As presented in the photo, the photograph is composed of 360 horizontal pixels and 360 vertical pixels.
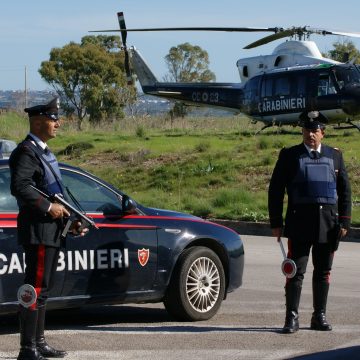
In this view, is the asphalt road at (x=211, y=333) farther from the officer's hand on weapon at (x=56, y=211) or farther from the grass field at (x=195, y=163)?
the grass field at (x=195, y=163)

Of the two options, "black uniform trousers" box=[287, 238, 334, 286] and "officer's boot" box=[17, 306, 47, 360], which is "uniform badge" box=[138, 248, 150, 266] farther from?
"officer's boot" box=[17, 306, 47, 360]

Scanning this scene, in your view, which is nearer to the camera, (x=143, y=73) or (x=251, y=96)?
(x=251, y=96)

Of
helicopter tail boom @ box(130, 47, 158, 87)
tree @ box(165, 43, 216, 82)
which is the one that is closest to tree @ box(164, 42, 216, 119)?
tree @ box(165, 43, 216, 82)

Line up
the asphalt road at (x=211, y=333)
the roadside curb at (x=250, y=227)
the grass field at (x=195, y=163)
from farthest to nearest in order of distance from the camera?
the grass field at (x=195, y=163), the roadside curb at (x=250, y=227), the asphalt road at (x=211, y=333)

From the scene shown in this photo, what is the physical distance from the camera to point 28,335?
7.81 m

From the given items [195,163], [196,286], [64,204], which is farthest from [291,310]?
[195,163]

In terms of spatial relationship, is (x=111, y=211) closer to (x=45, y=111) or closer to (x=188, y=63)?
(x=45, y=111)

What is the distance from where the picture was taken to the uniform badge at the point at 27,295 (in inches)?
306

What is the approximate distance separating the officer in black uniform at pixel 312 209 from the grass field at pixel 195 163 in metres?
10.7

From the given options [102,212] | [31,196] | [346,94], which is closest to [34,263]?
[31,196]

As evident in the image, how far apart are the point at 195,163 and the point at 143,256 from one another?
778 inches

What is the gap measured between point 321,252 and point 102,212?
1.89 meters

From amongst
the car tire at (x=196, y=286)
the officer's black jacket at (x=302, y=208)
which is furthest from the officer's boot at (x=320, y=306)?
the car tire at (x=196, y=286)

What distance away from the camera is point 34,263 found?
25.6ft
